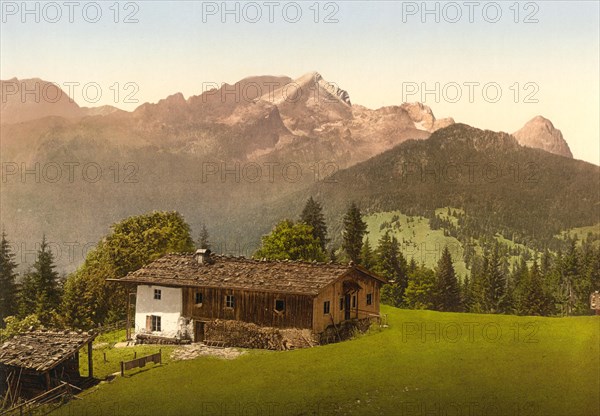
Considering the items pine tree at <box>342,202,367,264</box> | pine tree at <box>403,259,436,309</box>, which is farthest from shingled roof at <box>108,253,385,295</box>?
pine tree at <box>403,259,436,309</box>

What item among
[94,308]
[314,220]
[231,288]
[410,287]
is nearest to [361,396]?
[231,288]

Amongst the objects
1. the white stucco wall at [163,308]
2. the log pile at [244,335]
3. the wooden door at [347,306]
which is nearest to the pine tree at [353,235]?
the wooden door at [347,306]

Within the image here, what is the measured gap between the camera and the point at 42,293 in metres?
68.2

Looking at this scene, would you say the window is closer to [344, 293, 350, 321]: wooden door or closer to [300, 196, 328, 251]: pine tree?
[344, 293, 350, 321]: wooden door

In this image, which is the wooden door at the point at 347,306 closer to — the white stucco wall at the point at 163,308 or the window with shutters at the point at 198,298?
the window with shutters at the point at 198,298

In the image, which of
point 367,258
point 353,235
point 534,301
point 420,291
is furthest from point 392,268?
point 534,301

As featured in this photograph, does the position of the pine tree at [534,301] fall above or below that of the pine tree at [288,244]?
below

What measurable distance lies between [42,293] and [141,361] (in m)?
25.2

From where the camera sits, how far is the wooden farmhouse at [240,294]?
53.0 metres

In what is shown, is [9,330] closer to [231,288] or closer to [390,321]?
[231,288]

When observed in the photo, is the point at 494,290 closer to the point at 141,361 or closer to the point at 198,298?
the point at 198,298

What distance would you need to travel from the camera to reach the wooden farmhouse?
174 ft

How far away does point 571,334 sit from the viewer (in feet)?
184

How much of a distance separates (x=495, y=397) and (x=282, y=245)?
43.6 m
